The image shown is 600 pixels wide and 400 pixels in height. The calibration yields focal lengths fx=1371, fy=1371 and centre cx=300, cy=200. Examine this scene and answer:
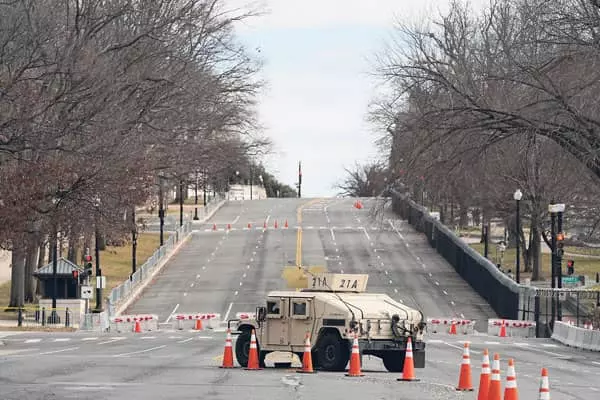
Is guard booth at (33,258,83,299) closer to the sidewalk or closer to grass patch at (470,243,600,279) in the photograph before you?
the sidewalk

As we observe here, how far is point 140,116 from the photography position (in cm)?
6259

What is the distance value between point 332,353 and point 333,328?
481 millimetres

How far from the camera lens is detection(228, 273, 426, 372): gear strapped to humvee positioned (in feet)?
85.8

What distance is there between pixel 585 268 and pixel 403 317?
62.4 m

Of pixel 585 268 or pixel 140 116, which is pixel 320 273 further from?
pixel 585 268

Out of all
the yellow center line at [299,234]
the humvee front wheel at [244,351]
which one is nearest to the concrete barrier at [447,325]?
the yellow center line at [299,234]

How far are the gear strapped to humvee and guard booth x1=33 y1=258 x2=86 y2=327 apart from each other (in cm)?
3207

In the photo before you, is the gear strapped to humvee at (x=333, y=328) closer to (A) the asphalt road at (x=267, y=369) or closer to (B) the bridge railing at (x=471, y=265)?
(A) the asphalt road at (x=267, y=369)

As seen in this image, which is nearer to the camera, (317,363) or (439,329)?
(317,363)

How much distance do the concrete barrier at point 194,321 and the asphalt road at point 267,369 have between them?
136 centimetres

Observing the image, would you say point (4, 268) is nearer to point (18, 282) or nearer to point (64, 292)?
point (18, 282)

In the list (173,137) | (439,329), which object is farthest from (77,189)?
(173,137)

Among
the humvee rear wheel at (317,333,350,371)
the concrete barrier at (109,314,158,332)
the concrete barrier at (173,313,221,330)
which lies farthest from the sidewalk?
the humvee rear wheel at (317,333,350,371)

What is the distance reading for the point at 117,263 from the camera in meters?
86.1
